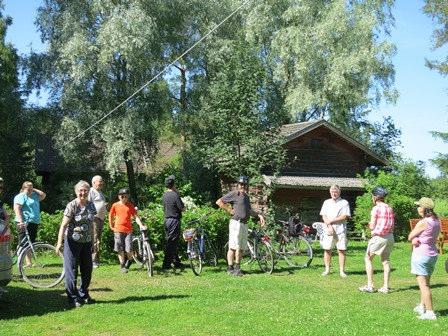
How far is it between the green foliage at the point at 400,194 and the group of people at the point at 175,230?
550 inches

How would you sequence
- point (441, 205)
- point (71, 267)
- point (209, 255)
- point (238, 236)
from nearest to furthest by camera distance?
1. point (71, 267)
2. point (238, 236)
3. point (209, 255)
4. point (441, 205)

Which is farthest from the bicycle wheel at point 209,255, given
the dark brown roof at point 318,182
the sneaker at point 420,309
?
the dark brown roof at point 318,182

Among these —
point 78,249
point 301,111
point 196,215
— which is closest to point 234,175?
point 196,215

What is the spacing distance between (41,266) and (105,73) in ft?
53.5

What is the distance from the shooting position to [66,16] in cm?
2594

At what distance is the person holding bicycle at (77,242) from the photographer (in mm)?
8797

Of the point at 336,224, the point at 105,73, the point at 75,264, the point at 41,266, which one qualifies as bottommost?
the point at 41,266

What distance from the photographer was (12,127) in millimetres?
29031

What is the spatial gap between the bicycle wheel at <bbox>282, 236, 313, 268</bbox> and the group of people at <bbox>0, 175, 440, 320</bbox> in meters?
1.33

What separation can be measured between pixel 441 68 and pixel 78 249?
88.0 ft

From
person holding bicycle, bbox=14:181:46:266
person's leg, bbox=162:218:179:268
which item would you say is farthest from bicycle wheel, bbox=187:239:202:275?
person holding bicycle, bbox=14:181:46:266

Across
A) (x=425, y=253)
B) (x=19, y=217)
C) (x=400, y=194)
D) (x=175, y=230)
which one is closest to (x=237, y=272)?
(x=175, y=230)

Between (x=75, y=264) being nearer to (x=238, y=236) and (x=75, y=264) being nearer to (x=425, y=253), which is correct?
(x=238, y=236)

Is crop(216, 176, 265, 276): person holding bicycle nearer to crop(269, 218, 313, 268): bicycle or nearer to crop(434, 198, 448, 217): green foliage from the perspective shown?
crop(269, 218, 313, 268): bicycle
